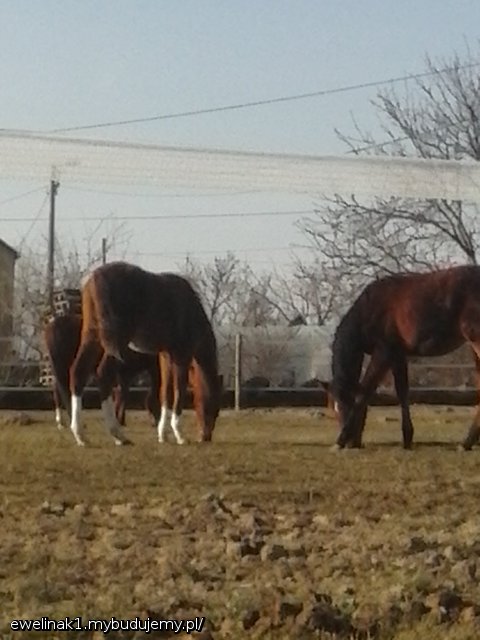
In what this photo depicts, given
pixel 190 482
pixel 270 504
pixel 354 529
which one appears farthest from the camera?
pixel 190 482

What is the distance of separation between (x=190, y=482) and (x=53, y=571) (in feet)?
11.2

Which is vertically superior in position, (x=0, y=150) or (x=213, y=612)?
(x=0, y=150)

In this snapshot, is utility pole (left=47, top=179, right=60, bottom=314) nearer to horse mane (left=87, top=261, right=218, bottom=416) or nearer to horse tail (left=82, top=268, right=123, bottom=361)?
horse mane (left=87, top=261, right=218, bottom=416)

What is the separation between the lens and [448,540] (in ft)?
22.6

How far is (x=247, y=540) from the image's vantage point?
671 centimetres

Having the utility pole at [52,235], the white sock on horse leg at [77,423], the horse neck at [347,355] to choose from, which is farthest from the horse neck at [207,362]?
the utility pole at [52,235]

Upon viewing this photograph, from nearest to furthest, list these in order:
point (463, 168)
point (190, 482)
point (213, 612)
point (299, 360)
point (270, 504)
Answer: point (213, 612), point (270, 504), point (190, 482), point (463, 168), point (299, 360)

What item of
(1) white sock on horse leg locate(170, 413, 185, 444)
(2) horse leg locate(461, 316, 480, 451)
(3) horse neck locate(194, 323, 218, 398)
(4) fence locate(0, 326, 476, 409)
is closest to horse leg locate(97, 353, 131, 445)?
(1) white sock on horse leg locate(170, 413, 185, 444)

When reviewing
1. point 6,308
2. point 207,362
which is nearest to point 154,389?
point 207,362

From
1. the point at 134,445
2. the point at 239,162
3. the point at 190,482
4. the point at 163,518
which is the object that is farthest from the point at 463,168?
the point at 163,518

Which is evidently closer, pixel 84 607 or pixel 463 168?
pixel 84 607

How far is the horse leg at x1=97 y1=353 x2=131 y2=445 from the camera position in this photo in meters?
13.2

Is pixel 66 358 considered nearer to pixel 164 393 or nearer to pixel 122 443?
pixel 164 393

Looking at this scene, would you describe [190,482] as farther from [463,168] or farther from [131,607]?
[463,168]
